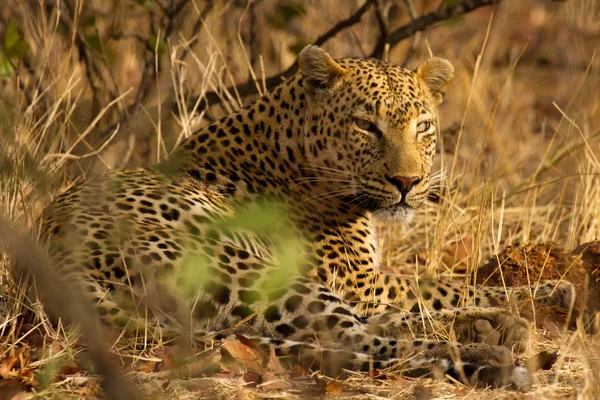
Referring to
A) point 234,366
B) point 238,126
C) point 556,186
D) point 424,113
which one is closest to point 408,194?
point 424,113

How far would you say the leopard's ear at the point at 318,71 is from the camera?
6.29 m

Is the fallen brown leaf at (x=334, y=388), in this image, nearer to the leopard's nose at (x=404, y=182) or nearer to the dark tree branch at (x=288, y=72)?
the leopard's nose at (x=404, y=182)

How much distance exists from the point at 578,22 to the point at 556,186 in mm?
4924

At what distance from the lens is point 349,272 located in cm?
620

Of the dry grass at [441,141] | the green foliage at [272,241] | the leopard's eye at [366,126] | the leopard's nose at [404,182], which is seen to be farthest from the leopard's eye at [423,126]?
the green foliage at [272,241]

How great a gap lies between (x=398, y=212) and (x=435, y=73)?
3.49 ft

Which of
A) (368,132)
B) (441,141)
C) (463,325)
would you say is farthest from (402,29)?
(463,325)

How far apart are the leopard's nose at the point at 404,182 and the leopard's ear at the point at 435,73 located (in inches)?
33.6

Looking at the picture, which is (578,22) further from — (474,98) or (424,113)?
(424,113)

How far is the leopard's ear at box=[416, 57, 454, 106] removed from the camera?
21.7 feet

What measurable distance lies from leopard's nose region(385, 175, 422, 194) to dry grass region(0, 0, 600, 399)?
374mm

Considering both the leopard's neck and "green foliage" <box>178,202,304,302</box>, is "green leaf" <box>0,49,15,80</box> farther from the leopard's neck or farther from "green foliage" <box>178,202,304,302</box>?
"green foliage" <box>178,202,304,302</box>

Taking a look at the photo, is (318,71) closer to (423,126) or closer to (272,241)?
(423,126)

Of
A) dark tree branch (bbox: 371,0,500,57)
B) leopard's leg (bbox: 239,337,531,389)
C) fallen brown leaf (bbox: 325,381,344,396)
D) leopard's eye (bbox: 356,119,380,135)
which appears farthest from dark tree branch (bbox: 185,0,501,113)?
fallen brown leaf (bbox: 325,381,344,396)
